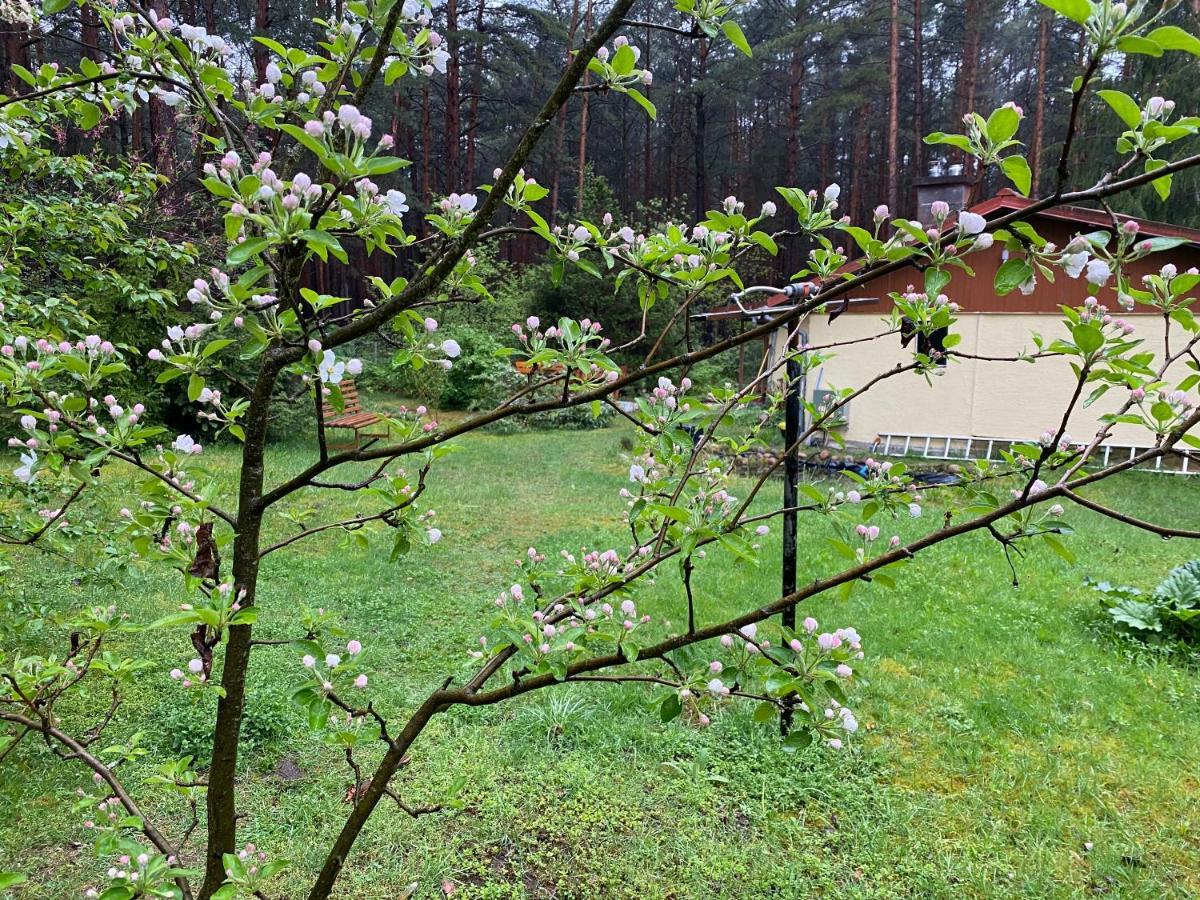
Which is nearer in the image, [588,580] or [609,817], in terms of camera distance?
[588,580]

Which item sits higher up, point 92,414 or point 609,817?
point 92,414

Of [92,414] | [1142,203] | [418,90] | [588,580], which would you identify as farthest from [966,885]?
[418,90]

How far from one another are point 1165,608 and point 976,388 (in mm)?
6201

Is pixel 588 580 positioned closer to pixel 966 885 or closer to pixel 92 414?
pixel 92 414

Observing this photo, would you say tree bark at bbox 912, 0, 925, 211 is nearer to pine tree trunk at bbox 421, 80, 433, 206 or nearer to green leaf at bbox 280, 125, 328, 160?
pine tree trunk at bbox 421, 80, 433, 206

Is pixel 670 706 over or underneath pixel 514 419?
over

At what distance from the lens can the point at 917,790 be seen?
2459 millimetres

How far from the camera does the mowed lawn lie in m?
2.06

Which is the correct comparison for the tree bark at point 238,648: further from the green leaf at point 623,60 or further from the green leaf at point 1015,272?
the green leaf at point 1015,272

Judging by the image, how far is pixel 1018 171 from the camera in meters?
0.77

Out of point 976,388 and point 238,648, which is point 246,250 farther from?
point 976,388

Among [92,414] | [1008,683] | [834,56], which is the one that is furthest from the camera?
[834,56]

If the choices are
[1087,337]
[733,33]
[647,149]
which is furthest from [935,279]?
[647,149]

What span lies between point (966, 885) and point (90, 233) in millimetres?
3572
